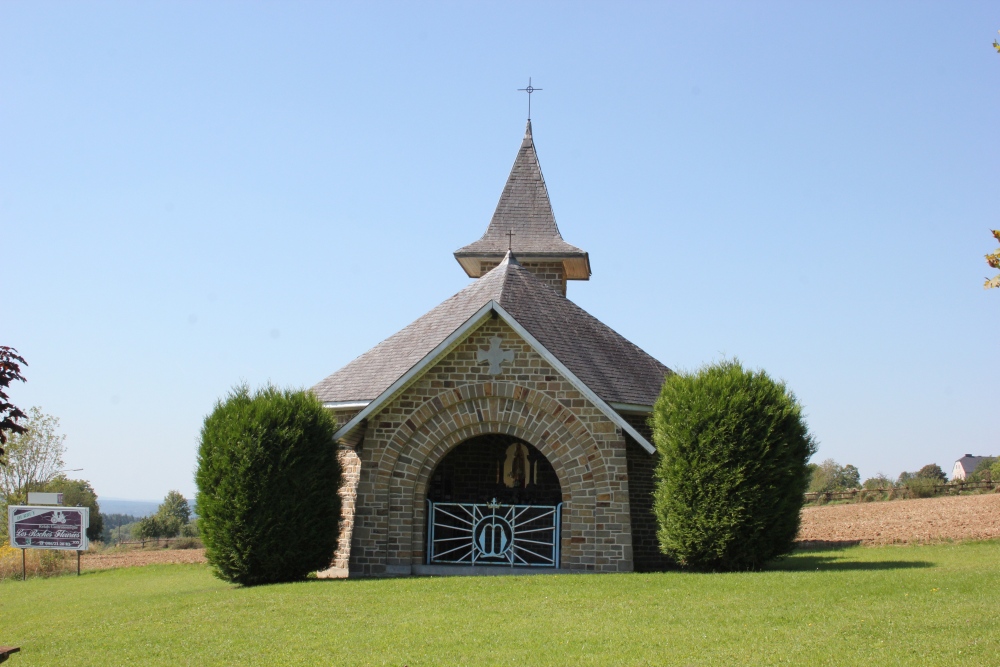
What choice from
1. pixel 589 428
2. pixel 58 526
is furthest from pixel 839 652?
pixel 58 526

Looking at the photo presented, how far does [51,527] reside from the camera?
2650 centimetres

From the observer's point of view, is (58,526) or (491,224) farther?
(491,224)

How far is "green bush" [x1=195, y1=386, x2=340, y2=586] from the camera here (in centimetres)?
1647

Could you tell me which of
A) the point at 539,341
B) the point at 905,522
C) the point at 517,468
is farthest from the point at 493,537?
the point at 905,522

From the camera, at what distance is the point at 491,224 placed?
28297 mm

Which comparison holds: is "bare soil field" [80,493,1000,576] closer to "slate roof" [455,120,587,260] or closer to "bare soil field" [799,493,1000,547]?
"bare soil field" [799,493,1000,547]

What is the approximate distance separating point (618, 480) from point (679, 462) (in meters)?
1.21

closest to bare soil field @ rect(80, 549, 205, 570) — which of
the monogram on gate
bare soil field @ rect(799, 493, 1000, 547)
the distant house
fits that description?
the monogram on gate

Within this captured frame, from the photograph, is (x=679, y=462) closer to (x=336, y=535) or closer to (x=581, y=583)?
(x=581, y=583)

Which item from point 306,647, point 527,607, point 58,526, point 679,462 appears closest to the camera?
point 306,647

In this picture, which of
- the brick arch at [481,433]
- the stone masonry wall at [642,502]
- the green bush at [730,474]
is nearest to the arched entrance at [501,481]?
the stone masonry wall at [642,502]

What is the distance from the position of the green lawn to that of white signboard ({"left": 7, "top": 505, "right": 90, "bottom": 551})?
962 cm

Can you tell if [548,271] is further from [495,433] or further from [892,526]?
[892,526]

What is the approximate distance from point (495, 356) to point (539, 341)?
861mm
